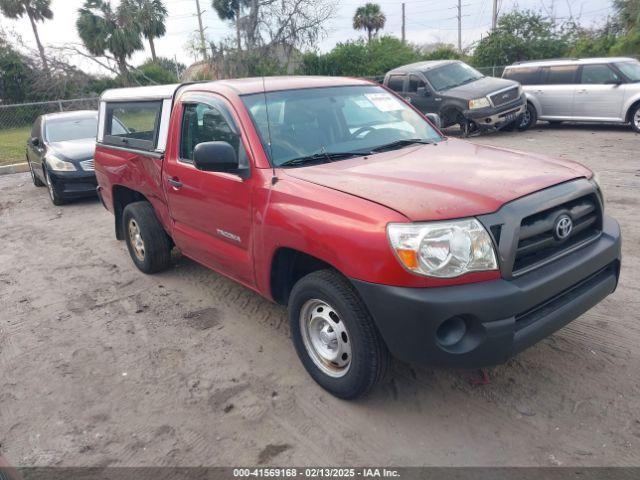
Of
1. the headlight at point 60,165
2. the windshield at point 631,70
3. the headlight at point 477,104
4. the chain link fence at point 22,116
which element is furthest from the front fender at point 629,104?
the headlight at point 60,165

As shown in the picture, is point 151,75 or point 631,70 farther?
point 151,75

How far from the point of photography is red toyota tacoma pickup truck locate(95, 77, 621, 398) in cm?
254

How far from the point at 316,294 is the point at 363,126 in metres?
1.52

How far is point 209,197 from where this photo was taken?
3.86m

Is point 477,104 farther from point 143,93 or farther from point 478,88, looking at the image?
point 143,93

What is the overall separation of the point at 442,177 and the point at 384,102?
148 centimetres

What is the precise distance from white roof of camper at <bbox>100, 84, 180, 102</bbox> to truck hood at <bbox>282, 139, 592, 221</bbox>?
1.95 metres

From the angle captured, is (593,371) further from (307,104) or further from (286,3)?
(286,3)

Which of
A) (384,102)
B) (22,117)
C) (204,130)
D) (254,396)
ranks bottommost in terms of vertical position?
(254,396)

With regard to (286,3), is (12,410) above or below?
below

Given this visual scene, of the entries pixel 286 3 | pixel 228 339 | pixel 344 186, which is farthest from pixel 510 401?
pixel 286 3

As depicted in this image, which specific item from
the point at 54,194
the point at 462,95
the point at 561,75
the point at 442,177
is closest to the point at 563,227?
the point at 442,177

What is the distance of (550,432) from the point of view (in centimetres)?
279

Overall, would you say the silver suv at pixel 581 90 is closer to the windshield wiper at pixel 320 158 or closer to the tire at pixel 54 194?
the windshield wiper at pixel 320 158
